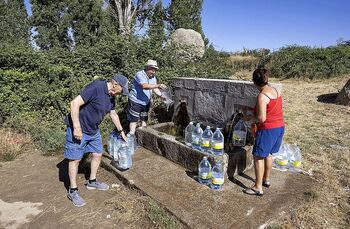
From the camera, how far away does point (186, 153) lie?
4.37m

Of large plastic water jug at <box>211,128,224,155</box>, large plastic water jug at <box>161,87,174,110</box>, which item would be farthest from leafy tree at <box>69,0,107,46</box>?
large plastic water jug at <box>211,128,224,155</box>

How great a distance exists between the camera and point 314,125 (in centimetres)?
730

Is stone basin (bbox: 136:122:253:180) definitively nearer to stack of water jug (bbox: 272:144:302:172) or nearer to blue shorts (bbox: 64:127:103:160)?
stack of water jug (bbox: 272:144:302:172)

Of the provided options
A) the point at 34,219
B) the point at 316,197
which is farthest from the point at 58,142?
the point at 316,197

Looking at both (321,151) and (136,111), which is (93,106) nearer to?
(136,111)

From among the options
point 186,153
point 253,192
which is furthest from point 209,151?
point 253,192

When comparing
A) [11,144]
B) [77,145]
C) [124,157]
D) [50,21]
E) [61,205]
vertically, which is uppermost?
Result: [50,21]

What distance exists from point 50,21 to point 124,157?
20.5m

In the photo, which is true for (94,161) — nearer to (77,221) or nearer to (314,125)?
(77,221)

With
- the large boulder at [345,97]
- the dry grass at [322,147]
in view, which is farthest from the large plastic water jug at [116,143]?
the large boulder at [345,97]

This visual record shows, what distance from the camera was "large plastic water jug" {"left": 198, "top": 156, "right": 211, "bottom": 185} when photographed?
3.87 metres

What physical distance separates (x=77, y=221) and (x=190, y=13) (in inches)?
928

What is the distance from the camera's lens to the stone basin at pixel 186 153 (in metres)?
4.09

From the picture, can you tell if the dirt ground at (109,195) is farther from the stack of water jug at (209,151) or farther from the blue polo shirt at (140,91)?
the blue polo shirt at (140,91)
